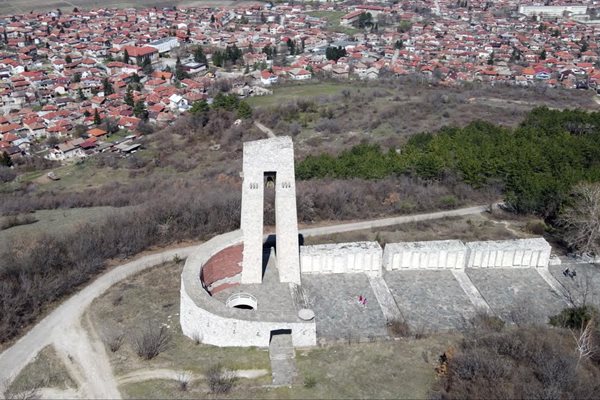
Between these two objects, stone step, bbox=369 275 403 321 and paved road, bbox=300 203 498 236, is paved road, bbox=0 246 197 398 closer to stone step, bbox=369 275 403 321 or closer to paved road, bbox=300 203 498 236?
paved road, bbox=300 203 498 236

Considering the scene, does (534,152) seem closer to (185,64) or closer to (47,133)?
(47,133)

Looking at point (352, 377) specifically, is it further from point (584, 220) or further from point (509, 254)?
point (584, 220)

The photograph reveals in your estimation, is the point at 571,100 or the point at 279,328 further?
the point at 571,100

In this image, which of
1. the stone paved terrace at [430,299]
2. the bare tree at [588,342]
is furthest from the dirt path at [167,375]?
the bare tree at [588,342]

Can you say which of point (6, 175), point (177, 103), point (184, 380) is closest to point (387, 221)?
point (184, 380)

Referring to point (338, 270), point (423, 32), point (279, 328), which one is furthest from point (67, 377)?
point (423, 32)

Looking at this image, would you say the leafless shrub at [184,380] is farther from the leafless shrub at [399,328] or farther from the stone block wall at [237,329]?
the leafless shrub at [399,328]
